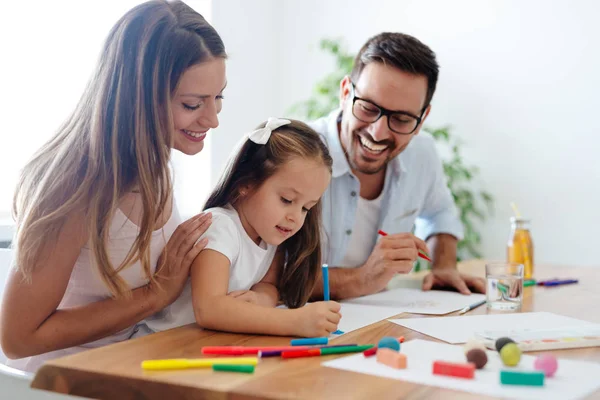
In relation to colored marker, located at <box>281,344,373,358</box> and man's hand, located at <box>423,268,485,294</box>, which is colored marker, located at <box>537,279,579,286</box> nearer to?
man's hand, located at <box>423,268,485,294</box>

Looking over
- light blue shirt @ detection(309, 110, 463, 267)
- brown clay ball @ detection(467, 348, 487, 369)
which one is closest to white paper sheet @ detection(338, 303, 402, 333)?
brown clay ball @ detection(467, 348, 487, 369)

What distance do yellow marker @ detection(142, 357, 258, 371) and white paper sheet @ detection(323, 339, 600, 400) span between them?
107 mm

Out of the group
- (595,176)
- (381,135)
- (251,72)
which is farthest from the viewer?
(251,72)

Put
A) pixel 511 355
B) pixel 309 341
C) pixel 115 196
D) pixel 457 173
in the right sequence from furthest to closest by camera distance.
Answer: pixel 457 173
pixel 115 196
pixel 309 341
pixel 511 355

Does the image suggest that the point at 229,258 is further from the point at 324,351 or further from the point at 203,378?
the point at 203,378

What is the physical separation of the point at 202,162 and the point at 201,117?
7.71 ft

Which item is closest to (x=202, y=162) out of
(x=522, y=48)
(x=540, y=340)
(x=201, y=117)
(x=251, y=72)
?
(x=251, y=72)

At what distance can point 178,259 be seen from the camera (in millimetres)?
1274

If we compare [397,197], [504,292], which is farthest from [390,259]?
[397,197]

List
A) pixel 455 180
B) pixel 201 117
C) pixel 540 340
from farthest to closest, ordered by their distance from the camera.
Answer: pixel 455 180, pixel 201 117, pixel 540 340

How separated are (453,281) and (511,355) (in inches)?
35.3

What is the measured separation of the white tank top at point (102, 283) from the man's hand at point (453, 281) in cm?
78

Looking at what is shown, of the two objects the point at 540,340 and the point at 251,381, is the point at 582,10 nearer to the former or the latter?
the point at 540,340

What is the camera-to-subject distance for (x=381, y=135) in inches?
74.8
